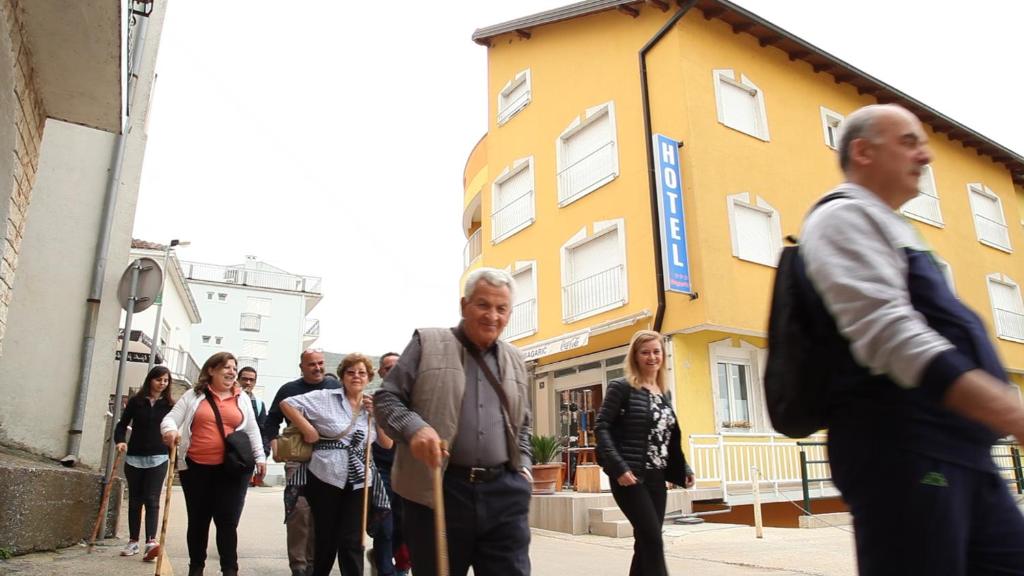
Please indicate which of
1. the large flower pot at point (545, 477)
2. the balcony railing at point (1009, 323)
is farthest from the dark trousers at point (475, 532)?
the balcony railing at point (1009, 323)

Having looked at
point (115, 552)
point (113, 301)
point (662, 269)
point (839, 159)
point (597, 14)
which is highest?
point (597, 14)

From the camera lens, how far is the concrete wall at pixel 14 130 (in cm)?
448

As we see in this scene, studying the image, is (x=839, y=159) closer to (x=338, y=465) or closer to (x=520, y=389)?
(x=520, y=389)

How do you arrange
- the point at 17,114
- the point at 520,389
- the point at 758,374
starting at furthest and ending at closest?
the point at 758,374 < the point at 17,114 < the point at 520,389

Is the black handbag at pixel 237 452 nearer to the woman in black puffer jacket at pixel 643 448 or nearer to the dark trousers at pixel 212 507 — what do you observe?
the dark trousers at pixel 212 507

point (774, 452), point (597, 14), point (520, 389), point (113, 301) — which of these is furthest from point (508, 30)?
point (520, 389)

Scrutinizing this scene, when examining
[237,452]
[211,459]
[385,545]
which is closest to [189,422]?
[211,459]

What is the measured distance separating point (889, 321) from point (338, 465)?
167 inches

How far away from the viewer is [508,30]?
807 inches

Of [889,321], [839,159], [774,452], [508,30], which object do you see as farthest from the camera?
[508,30]

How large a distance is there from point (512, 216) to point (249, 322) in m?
39.3

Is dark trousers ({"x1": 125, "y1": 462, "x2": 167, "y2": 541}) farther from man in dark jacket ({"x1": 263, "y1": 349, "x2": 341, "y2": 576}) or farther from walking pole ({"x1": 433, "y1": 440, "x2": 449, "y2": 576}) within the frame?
walking pole ({"x1": 433, "y1": 440, "x2": 449, "y2": 576})

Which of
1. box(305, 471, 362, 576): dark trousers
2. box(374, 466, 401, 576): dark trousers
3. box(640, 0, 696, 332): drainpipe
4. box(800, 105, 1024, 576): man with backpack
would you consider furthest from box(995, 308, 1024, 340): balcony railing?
box(800, 105, 1024, 576): man with backpack

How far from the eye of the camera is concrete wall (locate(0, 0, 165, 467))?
7.47m
